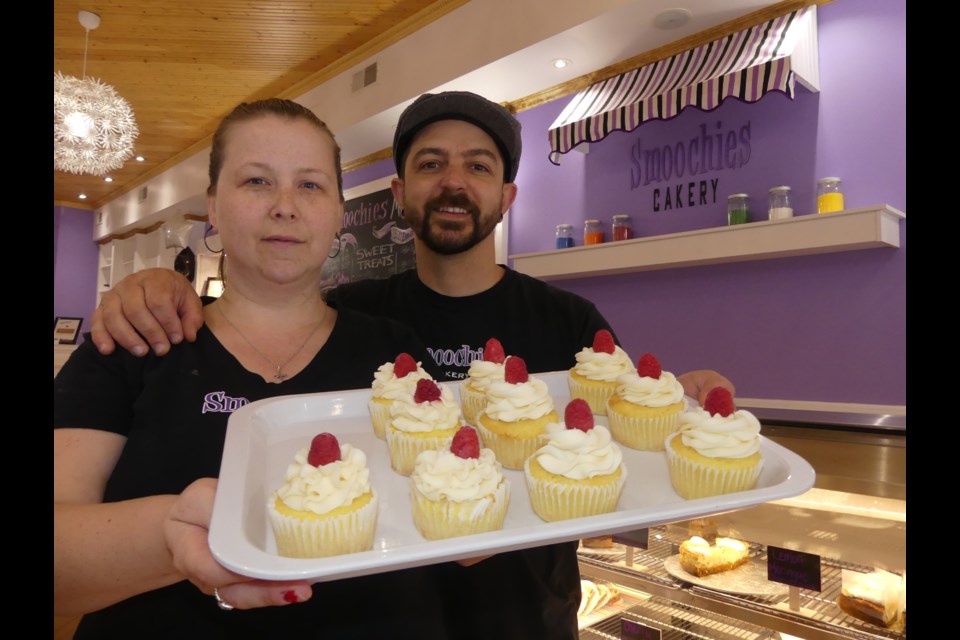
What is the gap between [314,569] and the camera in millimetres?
999

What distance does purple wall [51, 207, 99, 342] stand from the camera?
14.4m

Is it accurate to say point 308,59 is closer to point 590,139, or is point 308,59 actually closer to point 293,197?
point 590,139

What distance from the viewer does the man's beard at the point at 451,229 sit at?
2191mm

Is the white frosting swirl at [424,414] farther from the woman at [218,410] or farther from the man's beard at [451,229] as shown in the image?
the man's beard at [451,229]

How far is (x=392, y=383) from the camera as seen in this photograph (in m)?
1.78

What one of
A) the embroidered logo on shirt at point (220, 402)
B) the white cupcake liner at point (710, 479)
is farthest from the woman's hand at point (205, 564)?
the white cupcake liner at point (710, 479)

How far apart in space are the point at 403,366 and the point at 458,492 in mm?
461

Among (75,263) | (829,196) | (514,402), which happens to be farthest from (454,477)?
(75,263)

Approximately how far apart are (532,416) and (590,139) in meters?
3.47

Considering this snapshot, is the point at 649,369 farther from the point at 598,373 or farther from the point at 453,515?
the point at 453,515

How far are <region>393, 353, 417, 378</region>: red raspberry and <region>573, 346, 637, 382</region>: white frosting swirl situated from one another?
605 mm

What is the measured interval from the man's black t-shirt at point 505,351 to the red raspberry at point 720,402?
644 mm
